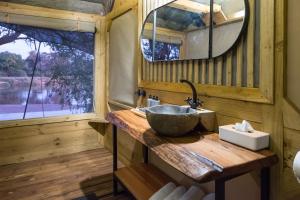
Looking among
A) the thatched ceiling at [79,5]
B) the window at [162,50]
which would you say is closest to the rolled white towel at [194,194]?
the window at [162,50]

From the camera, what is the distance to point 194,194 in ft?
5.32

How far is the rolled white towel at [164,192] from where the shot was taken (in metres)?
1.68

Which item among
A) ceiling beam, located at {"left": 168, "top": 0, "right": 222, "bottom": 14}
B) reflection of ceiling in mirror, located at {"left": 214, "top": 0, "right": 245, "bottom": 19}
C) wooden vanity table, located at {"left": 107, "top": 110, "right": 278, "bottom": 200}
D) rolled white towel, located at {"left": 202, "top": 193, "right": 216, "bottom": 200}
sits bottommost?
rolled white towel, located at {"left": 202, "top": 193, "right": 216, "bottom": 200}

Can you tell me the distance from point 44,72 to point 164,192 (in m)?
2.25

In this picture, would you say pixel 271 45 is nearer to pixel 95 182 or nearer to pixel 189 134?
pixel 189 134

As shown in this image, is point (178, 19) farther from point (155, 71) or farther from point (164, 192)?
point (164, 192)

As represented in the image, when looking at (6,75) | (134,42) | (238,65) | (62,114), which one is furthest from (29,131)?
(238,65)

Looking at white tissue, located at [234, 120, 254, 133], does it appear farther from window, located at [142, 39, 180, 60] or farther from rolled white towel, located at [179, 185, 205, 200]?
window, located at [142, 39, 180, 60]

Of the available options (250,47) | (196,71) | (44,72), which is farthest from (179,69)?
(44,72)

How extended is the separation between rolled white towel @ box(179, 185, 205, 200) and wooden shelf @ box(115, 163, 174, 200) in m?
0.28

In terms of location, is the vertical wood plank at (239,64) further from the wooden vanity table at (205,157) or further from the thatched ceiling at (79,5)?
the thatched ceiling at (79,5)

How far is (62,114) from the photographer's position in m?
3.27

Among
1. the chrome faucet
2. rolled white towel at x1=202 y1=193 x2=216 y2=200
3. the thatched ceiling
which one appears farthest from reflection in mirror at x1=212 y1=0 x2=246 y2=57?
the thatched ceiling

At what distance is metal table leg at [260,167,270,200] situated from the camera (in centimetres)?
125
